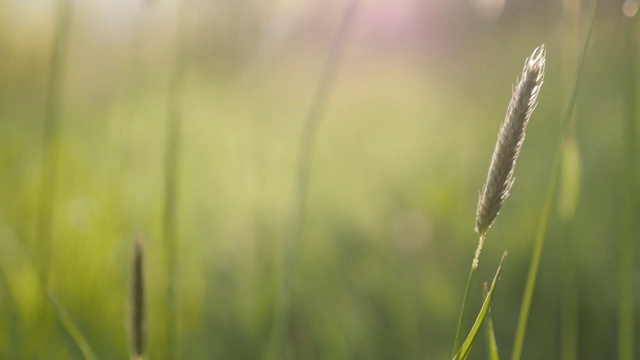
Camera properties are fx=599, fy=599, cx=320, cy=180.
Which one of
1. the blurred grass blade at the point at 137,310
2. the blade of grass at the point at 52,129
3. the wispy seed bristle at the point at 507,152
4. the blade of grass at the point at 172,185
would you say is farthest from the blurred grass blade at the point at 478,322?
the blade of grass at the point at 52,129

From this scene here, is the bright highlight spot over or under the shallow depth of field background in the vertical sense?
over

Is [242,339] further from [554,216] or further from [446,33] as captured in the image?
[446,33]

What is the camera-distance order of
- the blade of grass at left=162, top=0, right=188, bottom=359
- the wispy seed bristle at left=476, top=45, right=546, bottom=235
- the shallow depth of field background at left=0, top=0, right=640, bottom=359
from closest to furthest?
the wispy seed bristle at left=476, top=45, right=546, bottom=235 < the blade of grass at left=162, top=0, right=188, bottom=359 < the shallow depth of field background at left=0, top=0, right=640, bottom=359

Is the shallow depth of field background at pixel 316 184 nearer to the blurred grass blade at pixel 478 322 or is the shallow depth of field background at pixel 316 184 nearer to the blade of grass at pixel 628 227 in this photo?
the blade of grass at pixel 628 227

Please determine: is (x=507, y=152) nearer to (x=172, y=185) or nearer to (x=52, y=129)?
(x=172, y=185)

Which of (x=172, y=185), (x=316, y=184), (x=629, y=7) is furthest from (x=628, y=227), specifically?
(x=316, y=184)

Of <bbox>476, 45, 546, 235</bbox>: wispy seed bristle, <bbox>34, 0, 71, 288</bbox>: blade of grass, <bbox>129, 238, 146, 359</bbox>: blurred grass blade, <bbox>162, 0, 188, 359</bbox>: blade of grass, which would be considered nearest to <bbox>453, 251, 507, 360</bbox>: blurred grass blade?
<bbox>476, 45, 546, 235</bbox>: wispy seed bristle

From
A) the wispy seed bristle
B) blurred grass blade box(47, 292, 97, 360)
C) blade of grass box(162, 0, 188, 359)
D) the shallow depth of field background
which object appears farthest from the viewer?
the shallow depth of field background

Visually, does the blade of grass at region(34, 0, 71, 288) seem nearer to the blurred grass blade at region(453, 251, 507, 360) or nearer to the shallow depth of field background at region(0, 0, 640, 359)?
the shallow depth of field background at region(0, 0, 640, 359)
